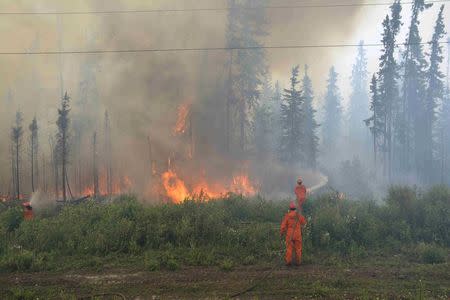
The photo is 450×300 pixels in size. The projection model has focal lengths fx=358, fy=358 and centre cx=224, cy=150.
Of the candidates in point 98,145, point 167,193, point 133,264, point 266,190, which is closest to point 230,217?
point 133,264

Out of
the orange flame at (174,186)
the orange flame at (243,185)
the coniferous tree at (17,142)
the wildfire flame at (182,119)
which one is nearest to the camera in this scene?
the orange flame at (174,186)

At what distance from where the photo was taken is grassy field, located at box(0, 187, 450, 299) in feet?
27.3

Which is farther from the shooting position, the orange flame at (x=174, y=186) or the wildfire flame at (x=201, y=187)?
the wildfire flame at (x=201, y=187)

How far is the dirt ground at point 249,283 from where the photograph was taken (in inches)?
313

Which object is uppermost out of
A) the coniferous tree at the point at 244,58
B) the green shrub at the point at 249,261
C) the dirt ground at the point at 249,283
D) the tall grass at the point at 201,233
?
the coniferous tree at the point at 244,58

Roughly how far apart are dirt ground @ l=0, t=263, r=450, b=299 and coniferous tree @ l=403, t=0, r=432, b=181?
3351cm

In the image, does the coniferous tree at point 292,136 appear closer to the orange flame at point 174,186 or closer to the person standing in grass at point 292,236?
the orange flame at point 174,186

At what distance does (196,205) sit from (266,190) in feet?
58.9

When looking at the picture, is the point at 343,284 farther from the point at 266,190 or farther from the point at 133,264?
the point at 266,190

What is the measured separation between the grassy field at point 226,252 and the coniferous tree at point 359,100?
63051 millimetres

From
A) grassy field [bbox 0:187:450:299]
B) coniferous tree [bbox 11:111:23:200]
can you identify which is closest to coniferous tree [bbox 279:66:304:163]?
grassy field [bbox 0:187:450:299]

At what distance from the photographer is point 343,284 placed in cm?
838

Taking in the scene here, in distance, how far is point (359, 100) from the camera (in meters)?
79.1

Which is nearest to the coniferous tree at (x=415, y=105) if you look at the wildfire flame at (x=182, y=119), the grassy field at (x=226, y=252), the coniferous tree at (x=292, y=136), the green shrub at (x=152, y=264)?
the coniferous tree at (x=292, y=136)
